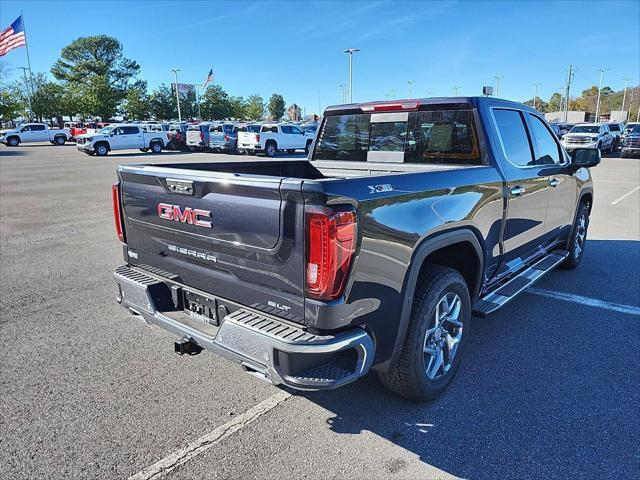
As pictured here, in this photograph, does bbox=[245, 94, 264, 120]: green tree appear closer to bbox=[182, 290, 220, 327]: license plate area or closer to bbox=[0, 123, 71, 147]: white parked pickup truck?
bbox=[0, 123, 71, 147]: white parked pickup truck

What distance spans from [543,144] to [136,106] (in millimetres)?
84021

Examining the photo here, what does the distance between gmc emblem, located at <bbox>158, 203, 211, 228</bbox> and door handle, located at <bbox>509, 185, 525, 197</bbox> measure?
2.47 m

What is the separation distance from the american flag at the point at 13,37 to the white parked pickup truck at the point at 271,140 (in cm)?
2346

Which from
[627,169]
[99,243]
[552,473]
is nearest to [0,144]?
[99,243]

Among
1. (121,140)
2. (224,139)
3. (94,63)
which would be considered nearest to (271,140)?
(224,139)

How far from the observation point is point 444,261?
332 centimetres

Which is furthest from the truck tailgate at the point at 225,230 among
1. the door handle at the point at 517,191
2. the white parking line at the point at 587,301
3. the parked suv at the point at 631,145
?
the parked suv at the point at 631,145

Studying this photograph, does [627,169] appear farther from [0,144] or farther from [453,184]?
[0,144]

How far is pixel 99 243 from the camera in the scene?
717 cm

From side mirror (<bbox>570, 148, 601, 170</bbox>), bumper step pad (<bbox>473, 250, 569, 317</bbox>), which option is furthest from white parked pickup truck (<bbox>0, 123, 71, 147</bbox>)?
bumper step pad (<bbox>473, 250, 569, 317</bbox>)

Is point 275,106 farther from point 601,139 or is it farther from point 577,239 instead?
point 577,239

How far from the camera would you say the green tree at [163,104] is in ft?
268

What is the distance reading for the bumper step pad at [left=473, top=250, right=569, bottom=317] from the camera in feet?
11.7

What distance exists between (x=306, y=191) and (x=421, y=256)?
2.94 feet
